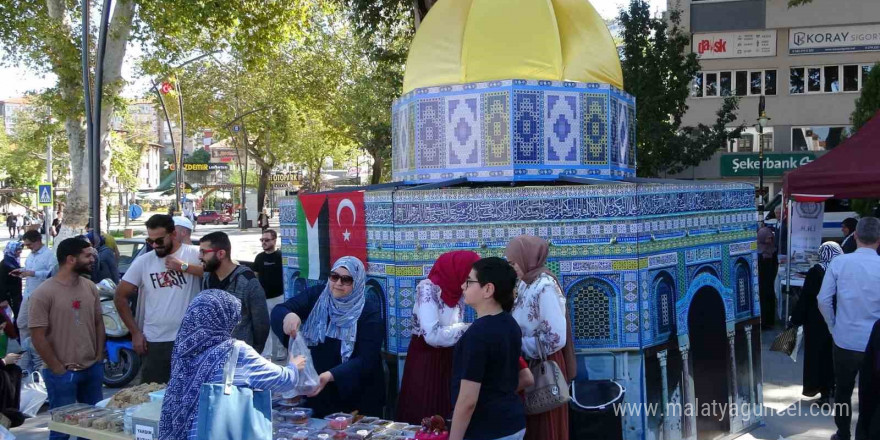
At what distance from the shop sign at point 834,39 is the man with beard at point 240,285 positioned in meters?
29.4

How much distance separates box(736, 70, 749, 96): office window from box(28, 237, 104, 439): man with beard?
29.6 metres

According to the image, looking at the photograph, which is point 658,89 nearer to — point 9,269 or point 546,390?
point 9,269

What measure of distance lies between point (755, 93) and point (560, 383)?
1172 inches

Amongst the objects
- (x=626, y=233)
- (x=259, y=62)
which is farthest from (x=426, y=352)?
(x=259, y=62)

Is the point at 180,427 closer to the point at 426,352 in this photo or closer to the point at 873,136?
the point at 426,352

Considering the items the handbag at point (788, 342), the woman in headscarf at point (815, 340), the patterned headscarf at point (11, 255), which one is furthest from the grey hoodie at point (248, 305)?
the patterned headscarf at point (11, 255)

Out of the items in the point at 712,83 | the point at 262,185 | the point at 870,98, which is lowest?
the point at 262,185

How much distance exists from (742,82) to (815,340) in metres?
25.9

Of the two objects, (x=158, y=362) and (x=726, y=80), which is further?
(x=726, y=80)

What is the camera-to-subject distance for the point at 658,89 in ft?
73.9

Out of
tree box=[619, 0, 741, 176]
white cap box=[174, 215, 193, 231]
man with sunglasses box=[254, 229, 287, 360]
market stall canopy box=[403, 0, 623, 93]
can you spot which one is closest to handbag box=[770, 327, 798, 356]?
market stall canopy box=[403, 0, 623, 93]

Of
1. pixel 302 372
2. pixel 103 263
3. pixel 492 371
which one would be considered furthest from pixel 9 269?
pixel 492 371

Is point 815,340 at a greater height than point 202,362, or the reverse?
point 202,362

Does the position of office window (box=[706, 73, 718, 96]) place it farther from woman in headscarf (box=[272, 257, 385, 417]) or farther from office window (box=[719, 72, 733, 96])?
woman in headscarf (box=[272, 257, 385, 417])
